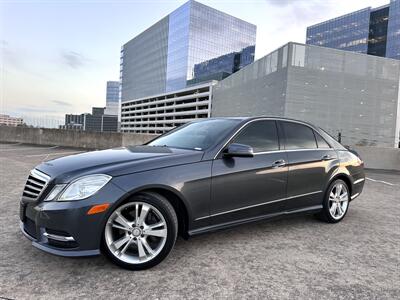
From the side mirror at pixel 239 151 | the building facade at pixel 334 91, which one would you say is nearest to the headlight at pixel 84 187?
the side mirror at pixel 239 151

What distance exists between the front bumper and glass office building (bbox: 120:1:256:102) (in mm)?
99304

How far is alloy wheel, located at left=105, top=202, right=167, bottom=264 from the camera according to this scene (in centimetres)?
304

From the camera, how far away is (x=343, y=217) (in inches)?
202

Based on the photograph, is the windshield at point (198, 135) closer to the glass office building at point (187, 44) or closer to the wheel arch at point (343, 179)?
the wheel arch at point (343, 179)

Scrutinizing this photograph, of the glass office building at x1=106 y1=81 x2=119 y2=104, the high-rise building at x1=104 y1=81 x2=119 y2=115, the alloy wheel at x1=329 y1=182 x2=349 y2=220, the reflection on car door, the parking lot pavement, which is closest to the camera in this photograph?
the parking lot pavement

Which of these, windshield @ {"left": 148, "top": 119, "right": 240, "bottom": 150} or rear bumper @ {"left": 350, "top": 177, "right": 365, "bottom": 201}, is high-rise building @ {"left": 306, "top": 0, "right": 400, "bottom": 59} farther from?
windshield @ {"left": 148, "top": 119, "right": 240, "bottom": 150}

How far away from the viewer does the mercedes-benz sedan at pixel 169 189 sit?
2.91 meters

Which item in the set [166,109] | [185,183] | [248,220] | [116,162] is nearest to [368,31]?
[166,109]

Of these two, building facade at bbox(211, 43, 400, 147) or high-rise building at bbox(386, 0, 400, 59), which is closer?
building facade at bbox(211, 43, 400, 147)

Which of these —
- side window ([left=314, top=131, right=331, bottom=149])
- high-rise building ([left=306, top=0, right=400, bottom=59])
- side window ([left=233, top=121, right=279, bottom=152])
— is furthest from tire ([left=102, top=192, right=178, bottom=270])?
high-rise building ([left=306, top=0, right=400, bottom=59])

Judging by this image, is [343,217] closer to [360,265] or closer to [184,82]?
[360,265]

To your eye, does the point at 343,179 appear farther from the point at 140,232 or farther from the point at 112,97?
the point at 112,97

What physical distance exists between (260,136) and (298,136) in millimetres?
770

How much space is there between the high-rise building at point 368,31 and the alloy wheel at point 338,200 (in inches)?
4008
